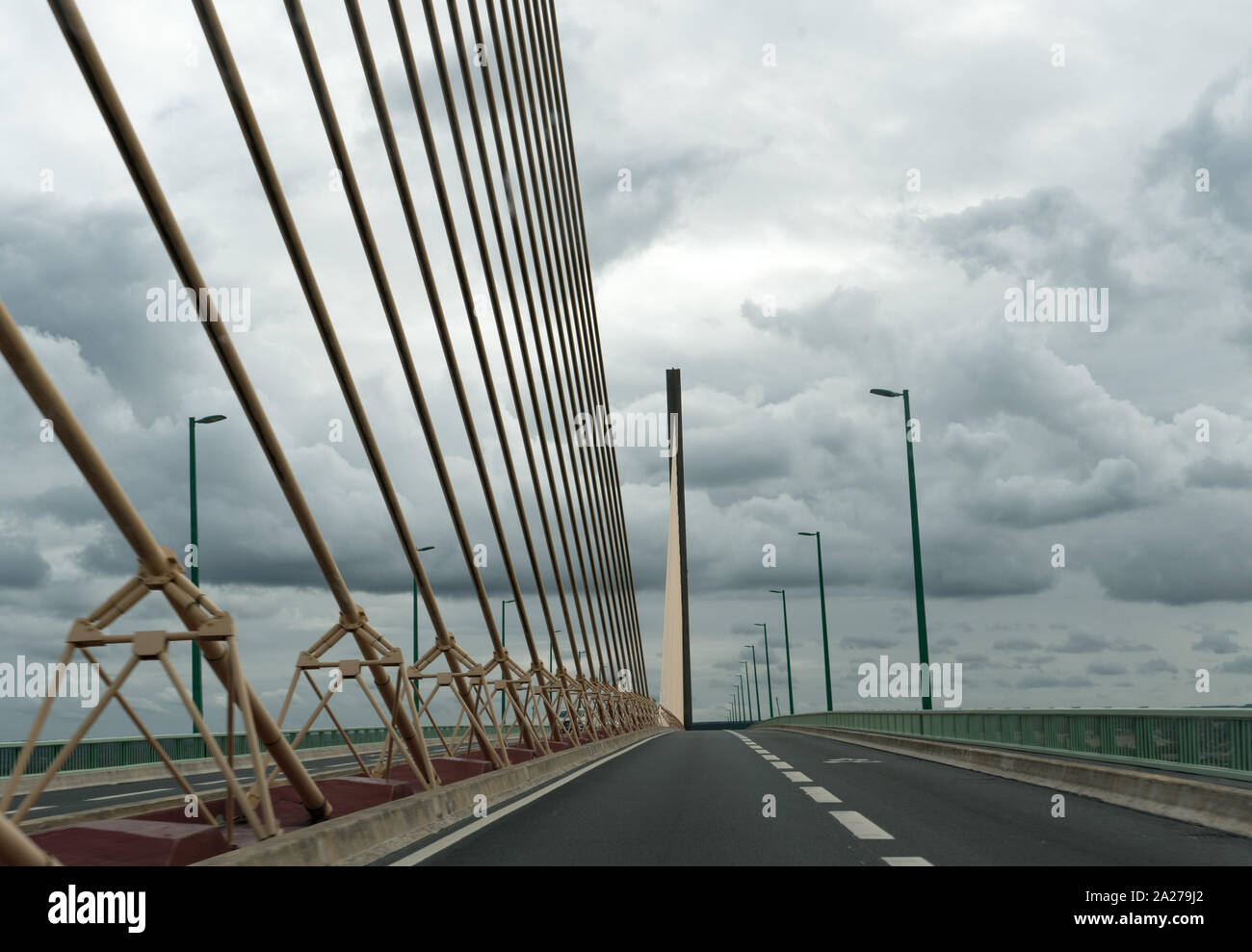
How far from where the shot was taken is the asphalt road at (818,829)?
8195mm

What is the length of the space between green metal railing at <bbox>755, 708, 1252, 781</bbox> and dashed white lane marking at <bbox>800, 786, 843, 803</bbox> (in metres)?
3.63

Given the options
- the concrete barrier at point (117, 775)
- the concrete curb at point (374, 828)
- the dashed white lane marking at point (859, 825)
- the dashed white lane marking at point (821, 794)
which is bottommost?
the concrete barrier at point (117, 775)

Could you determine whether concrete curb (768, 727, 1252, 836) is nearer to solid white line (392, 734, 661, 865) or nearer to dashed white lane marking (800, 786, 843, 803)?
dashed white lane marking (800, 786, 843, 803)

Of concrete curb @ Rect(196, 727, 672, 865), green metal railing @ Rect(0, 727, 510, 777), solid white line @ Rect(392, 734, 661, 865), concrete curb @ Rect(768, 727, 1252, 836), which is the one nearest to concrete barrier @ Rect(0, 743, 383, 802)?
green metal railing @ Rect(0, 727, 510, 777)

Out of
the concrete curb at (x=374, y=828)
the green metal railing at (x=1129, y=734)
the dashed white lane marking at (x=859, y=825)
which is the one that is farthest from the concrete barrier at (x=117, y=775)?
the dashed white lane marking at (x=859, y=825)

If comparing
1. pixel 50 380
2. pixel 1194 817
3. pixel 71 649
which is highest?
pixel 50 380

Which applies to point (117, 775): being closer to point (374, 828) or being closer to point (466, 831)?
point (466, 831)

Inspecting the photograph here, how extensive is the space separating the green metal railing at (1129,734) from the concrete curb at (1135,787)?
581mm

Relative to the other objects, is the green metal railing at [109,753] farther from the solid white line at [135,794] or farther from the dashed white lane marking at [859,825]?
the dashed white lane marking at [859,825]

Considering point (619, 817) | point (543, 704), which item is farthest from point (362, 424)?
point (543, 704)

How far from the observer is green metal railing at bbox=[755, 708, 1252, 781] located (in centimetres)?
1246
